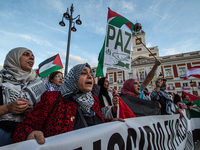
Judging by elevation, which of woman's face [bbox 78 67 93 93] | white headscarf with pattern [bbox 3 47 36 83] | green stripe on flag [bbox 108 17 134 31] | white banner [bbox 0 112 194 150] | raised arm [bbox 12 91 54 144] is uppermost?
green stripe on flag [bbox 108 17 134 31]

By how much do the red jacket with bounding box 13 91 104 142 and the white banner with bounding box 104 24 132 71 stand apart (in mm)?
1948

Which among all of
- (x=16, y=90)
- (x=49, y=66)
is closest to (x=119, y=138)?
(x=16, y=90)

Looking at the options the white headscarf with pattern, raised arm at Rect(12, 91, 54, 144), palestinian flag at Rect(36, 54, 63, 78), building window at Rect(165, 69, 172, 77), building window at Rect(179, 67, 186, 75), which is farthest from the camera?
building window at Rect(165, 69, 172, 77)

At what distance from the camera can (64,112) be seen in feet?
3.40

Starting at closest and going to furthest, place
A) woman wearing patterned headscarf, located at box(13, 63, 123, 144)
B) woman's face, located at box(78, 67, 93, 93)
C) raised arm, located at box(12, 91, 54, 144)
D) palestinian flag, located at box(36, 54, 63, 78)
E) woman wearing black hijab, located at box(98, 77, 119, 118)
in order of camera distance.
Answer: raised arm, located at box(12, 91, 54, 144) < woman wearing patterned headscarf, located at box(13, 63, 123, 144) < woman's face, located at box(78, 67, 93, 93) < woman wearing black hijab, located at box(98, 77, 119, 118) < palestinian flag, located at box(36, 54, 63, 78)

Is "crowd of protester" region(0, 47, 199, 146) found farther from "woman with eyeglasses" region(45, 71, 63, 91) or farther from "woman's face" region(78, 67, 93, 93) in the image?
"woman with eyeglasses" region(45, 71, 63, 91)

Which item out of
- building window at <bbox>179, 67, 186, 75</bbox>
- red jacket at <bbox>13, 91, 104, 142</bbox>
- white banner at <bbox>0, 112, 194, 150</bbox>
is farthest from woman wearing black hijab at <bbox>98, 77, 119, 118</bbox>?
building window at <bbox>179, 67, 186, 75</bbox>

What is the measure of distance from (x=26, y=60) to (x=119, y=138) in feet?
4.98

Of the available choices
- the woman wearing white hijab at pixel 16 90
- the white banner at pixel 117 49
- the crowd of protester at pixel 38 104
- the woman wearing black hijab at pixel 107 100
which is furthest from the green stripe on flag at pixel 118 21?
the woman wearing white hijab at pixel 16 90

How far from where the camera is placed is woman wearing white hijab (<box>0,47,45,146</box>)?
99 cm

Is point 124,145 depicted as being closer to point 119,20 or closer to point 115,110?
point 115,110

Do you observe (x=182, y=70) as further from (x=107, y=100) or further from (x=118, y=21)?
(x=107, y=100)

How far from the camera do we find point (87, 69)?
1.30m

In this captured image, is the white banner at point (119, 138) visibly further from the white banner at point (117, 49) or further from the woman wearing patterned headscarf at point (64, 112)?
the white banner at point (117, 49)
